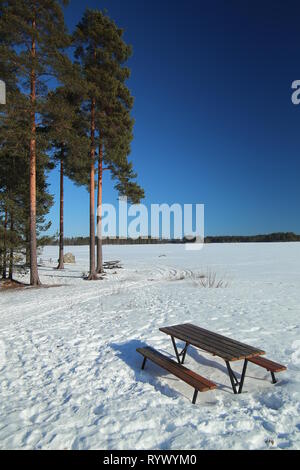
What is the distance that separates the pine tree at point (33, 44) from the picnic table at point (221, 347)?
10339mm

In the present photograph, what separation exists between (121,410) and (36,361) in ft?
7.83

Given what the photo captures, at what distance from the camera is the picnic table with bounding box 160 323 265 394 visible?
146 inches

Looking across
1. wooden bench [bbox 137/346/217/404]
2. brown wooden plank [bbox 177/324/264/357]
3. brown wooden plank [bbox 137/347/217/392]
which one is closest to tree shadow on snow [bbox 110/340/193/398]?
wooden bench [bbox 137/346/217/404]

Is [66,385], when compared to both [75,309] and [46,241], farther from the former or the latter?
[46,241]

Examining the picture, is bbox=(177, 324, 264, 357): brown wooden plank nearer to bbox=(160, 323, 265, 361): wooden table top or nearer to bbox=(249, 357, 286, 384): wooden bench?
bbox=(160, 323, 265, 361): wooden table top

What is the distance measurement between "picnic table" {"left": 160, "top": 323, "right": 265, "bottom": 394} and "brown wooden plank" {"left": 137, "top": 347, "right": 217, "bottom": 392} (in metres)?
0.35

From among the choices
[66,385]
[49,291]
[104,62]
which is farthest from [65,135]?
[66,385]

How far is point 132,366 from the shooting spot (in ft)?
15.8

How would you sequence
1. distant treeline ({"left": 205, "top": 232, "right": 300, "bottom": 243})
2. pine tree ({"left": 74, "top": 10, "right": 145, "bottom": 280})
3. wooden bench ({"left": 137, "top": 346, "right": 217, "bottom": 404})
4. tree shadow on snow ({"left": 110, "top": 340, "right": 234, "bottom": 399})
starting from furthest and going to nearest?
1. distant treeline ({"left": 205, "top": 232, "right": 300, "bottom": 243})
2. pine tree ({"left": 74, "top": 10, "right": 145, "bottom": 280})
3. tree shadow on snow ({"left": 110, "top": 340, "right": 234, "bottom": 399})
4. wooden bench ({"left": 137, "top": 346, "right": 217, "bottom": 404})

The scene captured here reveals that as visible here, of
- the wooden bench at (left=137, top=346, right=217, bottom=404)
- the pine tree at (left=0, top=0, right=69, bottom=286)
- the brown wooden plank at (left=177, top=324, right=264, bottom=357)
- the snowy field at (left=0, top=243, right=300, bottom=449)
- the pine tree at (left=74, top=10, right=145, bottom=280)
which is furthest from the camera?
the pine tree at (left=74, top=10, right=145, bottom=280)

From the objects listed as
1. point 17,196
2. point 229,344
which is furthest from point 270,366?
point 17,196

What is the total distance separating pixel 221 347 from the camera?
4.04m

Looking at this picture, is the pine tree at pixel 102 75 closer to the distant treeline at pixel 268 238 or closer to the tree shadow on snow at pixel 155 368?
the tree shadow on snow at pixel 155 368

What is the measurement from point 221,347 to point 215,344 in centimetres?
15
